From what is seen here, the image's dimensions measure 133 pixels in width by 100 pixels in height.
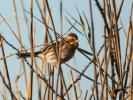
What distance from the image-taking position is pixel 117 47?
2.17 meters

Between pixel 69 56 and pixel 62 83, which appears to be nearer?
pixel 62 83

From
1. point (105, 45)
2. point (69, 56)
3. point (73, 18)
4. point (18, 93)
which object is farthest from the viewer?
point (69, 56)

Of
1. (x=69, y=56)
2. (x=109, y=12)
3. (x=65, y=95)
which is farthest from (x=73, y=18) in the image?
(x=69, y=56)

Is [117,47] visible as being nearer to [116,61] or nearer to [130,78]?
[116,61]

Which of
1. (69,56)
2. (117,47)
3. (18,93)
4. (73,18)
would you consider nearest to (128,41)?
(117,47)

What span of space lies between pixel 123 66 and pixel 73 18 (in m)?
0.41

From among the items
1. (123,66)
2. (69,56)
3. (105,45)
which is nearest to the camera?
(105,45)

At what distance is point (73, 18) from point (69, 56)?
6.75 feet

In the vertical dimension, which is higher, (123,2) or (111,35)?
(123,2)

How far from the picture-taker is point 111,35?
6.95ft

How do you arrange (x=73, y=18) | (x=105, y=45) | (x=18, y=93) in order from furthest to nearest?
(x=18, y=93) < (x=73, y=18) < (x=105, y=45)

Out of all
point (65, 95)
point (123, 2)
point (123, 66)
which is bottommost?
point (65, 95)

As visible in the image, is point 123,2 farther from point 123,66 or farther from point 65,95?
point 65,95

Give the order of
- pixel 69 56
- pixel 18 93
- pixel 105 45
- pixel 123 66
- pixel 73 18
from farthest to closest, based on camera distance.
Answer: pixel 69 56 < pixel 18 93 < pixel 73 18 < pixel 123 66 < pixel 105 45
